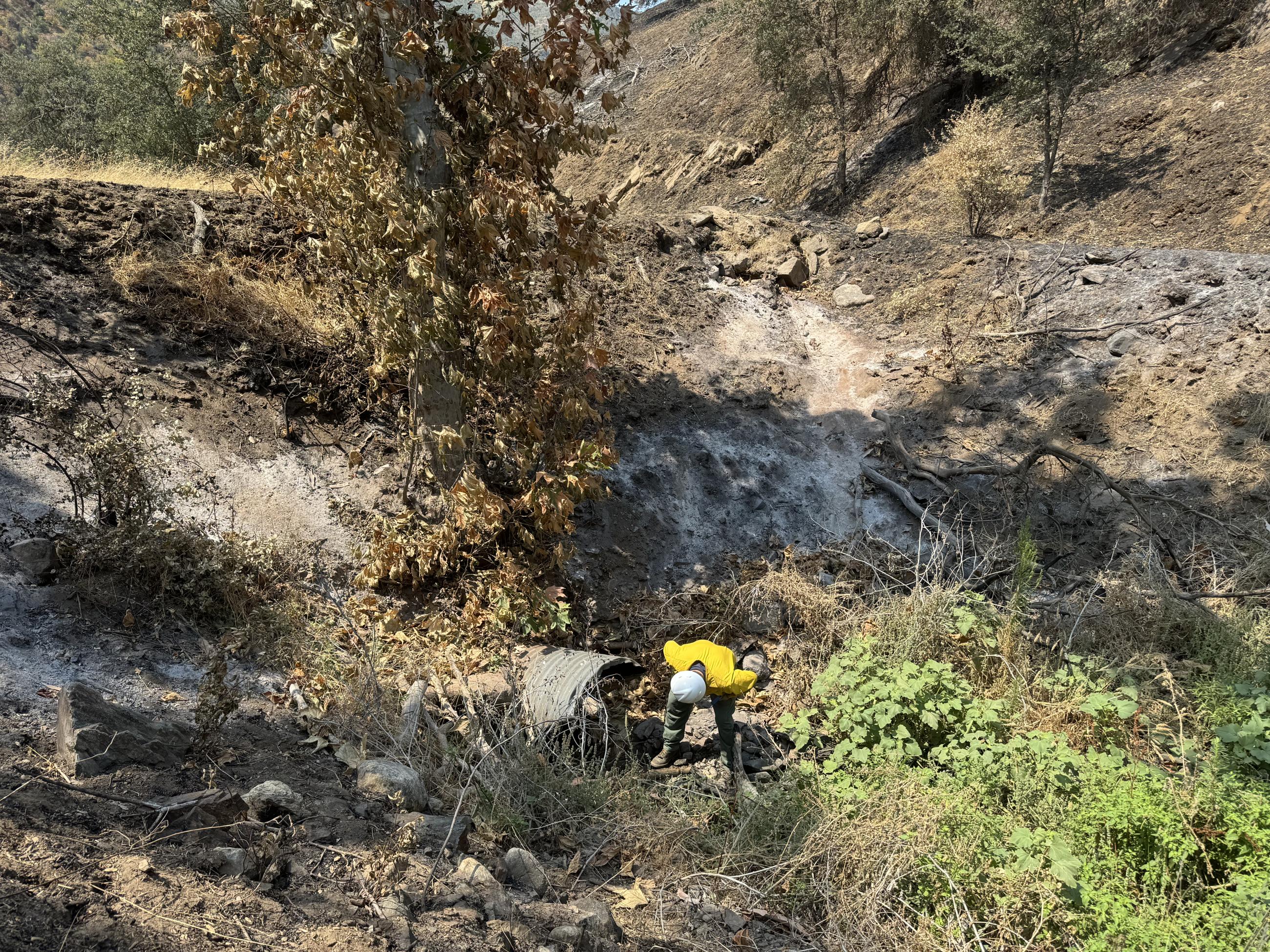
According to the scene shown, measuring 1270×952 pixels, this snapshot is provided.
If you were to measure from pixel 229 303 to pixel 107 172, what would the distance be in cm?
356

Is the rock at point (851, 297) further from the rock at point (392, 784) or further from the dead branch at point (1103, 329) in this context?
the rock at point (392, 784)

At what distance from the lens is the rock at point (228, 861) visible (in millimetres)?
2519

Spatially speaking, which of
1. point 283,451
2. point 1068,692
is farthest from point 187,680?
point 1068,692

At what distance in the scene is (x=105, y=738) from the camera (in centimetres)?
298

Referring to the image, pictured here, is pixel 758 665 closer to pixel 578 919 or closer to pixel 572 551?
pixel 572 551

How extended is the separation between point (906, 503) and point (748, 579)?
1985mm

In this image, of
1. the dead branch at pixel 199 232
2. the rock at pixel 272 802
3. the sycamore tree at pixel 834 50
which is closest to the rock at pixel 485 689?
the rock at pixel 272 802

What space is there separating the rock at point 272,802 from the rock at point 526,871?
873 millimetres

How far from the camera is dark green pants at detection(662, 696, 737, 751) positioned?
474 centimetres

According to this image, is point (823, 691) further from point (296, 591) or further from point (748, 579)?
point (296, 591)

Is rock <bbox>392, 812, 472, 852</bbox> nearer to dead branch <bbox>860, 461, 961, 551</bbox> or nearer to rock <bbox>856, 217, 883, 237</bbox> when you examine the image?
dead branch <bbox>860, 461, 961, 551</bbox>

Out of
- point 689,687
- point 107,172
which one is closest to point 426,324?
point 689,687

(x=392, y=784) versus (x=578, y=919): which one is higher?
(x=392, y=784)

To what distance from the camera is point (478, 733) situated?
4137mm
